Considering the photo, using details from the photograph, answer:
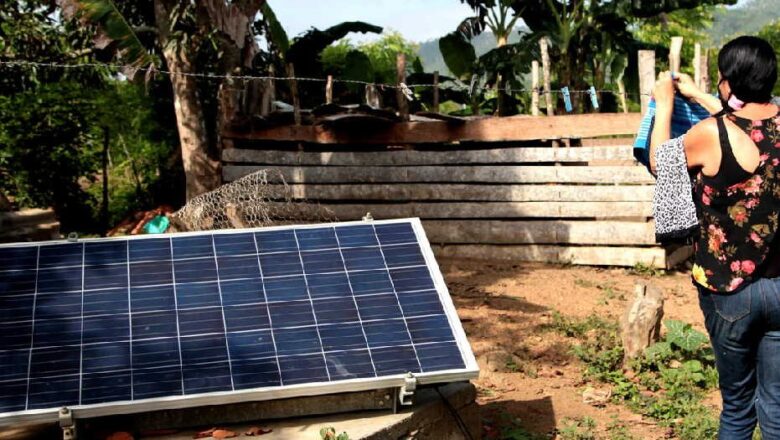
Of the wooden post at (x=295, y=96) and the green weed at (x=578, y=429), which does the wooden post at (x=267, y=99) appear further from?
the green weed at (x=578, y=429)

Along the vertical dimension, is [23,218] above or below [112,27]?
below

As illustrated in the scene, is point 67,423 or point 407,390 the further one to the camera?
point 407,390

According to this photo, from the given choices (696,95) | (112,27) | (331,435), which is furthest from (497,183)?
(331,435)

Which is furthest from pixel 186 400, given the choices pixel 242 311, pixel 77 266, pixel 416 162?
pixel 416 162

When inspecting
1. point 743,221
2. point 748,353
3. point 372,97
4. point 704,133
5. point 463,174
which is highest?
point 704,133

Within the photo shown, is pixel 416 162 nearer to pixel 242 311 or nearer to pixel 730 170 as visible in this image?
pixel 242 311

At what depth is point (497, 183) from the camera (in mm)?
13992

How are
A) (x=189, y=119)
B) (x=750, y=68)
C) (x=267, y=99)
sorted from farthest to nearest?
(x=267, y=99) < (x=189, y=119) < (x=750, y=68)

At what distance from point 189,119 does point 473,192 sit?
15.7ft

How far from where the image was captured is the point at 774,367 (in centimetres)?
449

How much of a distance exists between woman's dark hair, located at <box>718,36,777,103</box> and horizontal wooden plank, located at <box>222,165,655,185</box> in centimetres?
836

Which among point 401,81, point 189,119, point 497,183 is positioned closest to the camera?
point 401,81

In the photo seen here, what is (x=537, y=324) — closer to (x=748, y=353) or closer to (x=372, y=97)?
(x=748, y=353)

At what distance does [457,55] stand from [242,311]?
16927 mm
